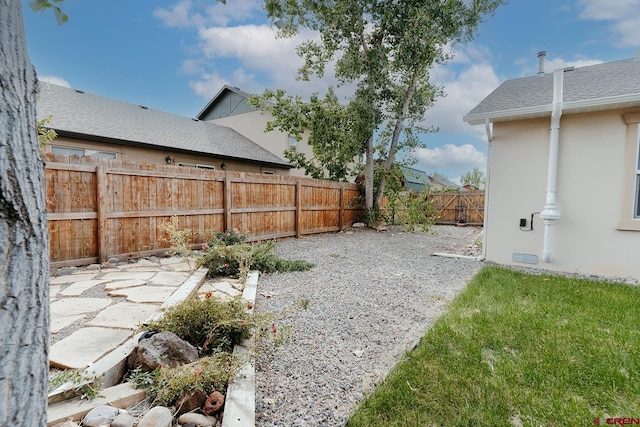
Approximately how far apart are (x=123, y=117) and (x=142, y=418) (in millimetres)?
11279

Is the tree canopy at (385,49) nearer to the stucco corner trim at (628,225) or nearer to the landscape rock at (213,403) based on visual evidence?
the stucco corner trim at (628,225)

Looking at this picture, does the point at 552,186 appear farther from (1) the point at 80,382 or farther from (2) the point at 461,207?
(2) the point at 461,207

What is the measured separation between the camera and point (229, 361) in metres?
1.98

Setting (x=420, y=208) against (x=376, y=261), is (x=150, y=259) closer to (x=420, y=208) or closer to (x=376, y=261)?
(x=376, y=261)

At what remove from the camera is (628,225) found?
185 inches

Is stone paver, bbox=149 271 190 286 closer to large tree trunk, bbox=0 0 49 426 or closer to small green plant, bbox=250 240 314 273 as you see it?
small green plant, bbox=250 240 314 273

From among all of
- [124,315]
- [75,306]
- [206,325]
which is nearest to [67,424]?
[206,325]

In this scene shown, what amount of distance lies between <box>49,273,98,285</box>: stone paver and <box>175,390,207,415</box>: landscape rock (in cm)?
316

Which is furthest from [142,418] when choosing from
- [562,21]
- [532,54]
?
[532,54]

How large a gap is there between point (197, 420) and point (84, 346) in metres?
1.18

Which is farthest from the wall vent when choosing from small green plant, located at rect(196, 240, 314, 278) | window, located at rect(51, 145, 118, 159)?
window, located at rect(51, 145, 118, 159)

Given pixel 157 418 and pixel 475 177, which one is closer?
pixel 157 418

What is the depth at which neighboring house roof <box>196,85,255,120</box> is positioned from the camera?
53.2 ft

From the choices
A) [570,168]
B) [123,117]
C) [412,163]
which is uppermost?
[123,117]
